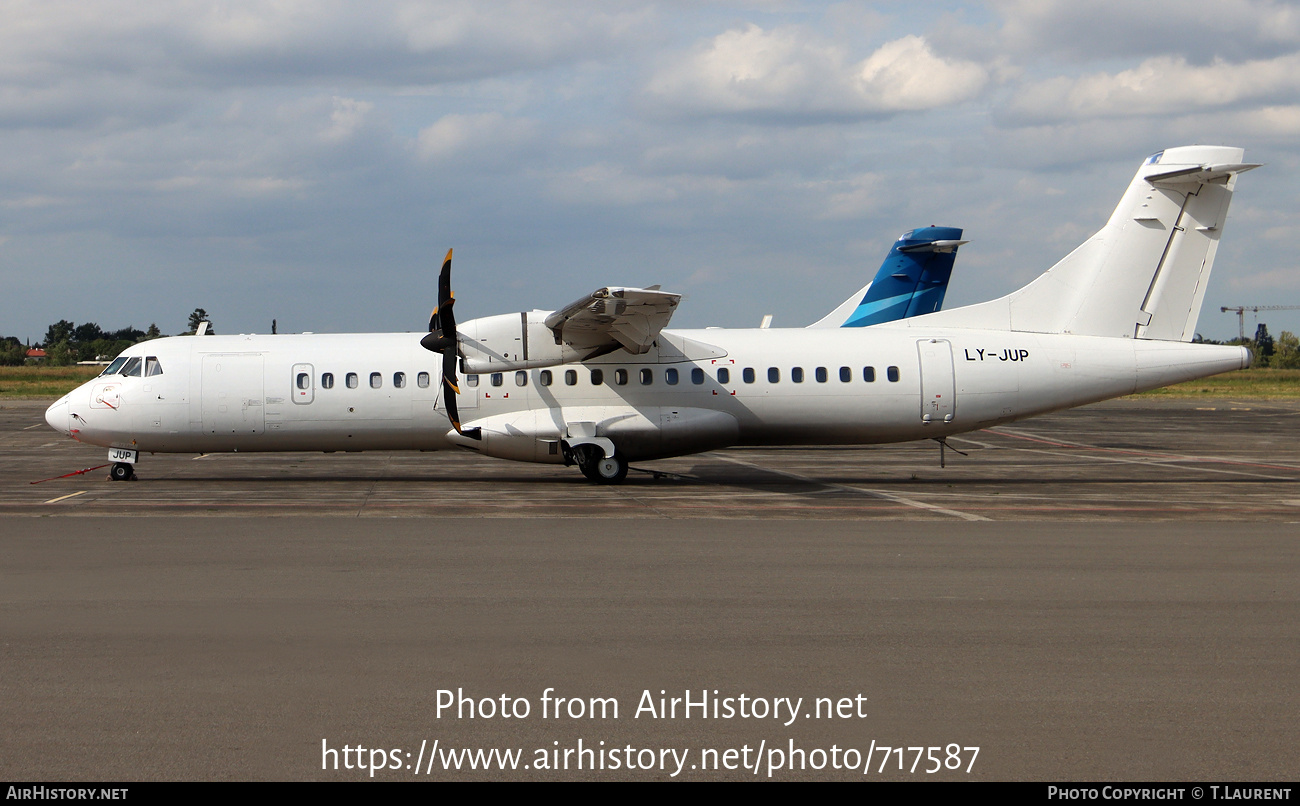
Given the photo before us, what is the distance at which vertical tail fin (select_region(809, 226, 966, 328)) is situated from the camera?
1256 inches

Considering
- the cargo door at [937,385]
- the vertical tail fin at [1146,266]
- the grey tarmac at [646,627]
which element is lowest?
the grey tarmac at [646,627]

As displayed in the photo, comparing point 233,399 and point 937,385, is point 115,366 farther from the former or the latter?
point 937,385

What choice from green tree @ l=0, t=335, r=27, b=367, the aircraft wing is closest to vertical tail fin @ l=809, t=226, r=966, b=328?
the aircraft wing

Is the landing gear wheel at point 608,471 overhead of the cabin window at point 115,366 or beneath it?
beneath

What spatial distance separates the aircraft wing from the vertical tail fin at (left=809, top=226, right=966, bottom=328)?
12570 mm

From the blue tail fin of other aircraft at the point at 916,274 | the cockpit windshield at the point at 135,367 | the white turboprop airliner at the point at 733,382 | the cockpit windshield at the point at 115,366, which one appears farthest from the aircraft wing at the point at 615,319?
the blue tail fin of other aircraft at the point at 916,274

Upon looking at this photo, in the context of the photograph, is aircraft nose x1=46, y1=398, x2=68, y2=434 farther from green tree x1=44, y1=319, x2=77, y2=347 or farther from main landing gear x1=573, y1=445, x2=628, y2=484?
green tree x1=44, y1=319, x2=77, y2=347

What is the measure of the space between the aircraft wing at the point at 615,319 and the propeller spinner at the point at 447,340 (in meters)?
1.90

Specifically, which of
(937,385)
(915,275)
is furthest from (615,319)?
(915,275)

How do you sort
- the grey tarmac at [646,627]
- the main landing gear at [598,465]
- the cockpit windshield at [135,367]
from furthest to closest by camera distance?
1. the cockpit windshield at [135,367]
2. the main landing gear at [598,465]
3. the grey tarmac at [646,627]

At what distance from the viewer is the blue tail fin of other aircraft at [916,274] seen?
3188cm

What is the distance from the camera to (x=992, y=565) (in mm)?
11648

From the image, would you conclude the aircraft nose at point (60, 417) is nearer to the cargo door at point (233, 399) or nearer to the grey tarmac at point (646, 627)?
the cargo door at point (233, 399)
